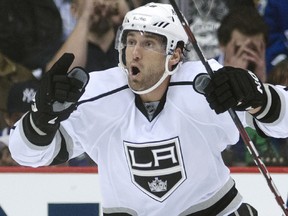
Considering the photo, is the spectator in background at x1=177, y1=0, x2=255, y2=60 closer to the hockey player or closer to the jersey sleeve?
the hockey player

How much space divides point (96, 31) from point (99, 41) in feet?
0.13

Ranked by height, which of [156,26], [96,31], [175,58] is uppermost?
[156,26]

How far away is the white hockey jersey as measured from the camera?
3006mm

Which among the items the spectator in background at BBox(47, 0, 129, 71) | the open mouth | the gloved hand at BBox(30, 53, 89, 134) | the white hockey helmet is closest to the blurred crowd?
the spectator in background at BBox(47, 0, 129, 71)

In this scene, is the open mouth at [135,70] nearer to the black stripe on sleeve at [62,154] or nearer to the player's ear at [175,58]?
the player's ear at [175,58]

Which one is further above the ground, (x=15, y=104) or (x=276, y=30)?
(x=276, y=30)

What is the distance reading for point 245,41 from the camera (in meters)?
4.14

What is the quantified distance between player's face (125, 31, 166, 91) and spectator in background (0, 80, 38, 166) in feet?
3.77

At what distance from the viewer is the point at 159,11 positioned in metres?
3.07

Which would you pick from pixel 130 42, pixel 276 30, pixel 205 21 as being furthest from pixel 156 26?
pixel 276 30

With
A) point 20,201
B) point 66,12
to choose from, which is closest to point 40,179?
point 20,201

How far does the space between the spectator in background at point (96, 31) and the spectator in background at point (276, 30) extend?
543 millimetres

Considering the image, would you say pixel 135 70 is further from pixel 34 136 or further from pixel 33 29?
pixel 33 29

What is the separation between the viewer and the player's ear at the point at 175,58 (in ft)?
10.0
